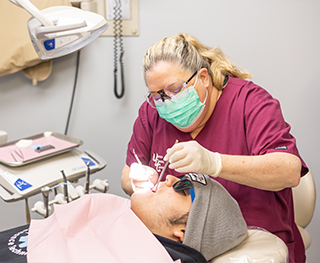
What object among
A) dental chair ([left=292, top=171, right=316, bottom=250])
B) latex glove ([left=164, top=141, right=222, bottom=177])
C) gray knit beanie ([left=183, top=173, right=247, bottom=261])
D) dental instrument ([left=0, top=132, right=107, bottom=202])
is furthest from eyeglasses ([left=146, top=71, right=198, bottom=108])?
dental chair ([left=292, top=171, right=316, bottom=250])

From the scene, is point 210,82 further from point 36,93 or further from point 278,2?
point 36,93

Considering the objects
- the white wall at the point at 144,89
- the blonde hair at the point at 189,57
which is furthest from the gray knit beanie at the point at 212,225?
the white wall at the point at 144,89

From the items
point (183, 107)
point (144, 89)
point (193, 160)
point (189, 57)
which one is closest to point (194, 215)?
point (193, 160)

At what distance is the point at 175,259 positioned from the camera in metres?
0.95

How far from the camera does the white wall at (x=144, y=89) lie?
6.13 ft

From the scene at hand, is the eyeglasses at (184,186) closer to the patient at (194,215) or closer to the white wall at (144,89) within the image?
the patient at (194,215)

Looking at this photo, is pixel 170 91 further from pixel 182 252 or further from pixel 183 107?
pixel 182 252

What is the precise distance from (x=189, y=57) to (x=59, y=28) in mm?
502

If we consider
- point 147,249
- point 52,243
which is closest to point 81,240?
point 52,243

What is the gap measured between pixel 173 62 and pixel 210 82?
183 mm

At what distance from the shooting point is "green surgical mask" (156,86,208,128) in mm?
1189

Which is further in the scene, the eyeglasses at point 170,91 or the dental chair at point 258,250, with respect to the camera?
the eyeglasses at point 170,91

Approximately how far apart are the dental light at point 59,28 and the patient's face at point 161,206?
55 centimetres

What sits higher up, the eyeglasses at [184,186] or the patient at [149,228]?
the eyeglasses at [184,186]
